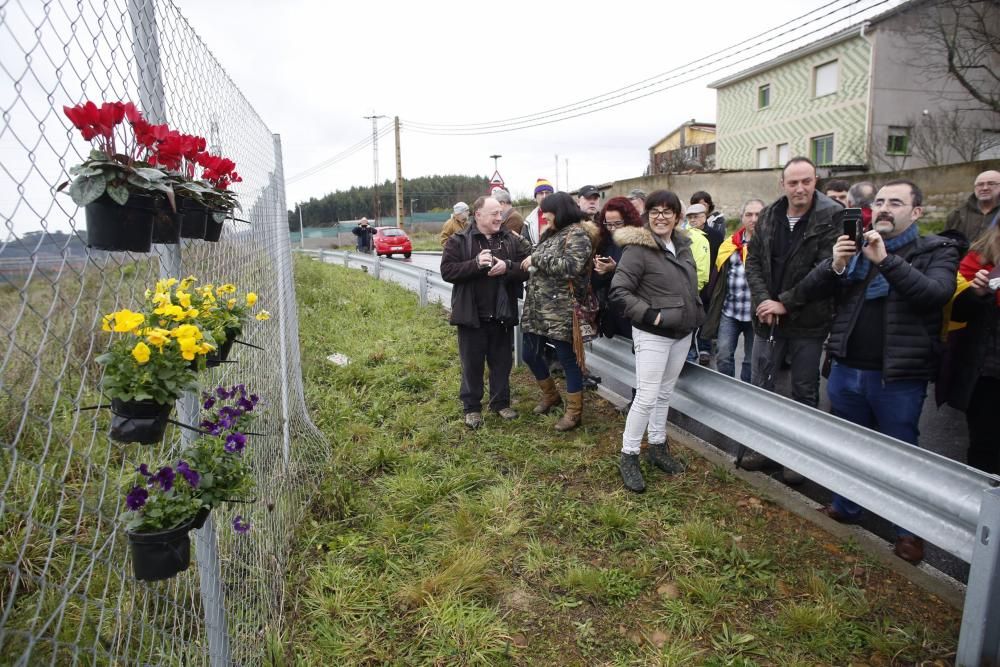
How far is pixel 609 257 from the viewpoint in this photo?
4527 mm

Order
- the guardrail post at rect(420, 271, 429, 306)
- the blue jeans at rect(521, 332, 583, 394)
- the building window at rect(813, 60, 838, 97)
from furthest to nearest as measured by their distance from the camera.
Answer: the building window at rect(813, 60, 838, 97) < the guardrail post at rect(420, 271, 429, 306) < the blue jeans at rect(521, 332, 583, 394)

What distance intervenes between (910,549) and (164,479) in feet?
10.1

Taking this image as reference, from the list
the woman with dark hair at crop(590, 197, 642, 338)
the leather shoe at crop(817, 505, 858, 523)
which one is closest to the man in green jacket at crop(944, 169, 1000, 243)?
the leather shoe at crop(817, 505, 858, 523)

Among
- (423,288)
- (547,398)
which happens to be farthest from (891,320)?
(423,288)

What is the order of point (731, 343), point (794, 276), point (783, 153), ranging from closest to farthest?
1. point (794, 276)
2. point (731, 343)
3. point (783, 153)

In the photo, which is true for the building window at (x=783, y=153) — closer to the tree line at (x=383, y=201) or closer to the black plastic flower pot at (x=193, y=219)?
the black plastic flower pot at (x=193, y=219)

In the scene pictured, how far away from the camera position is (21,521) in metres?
2.92

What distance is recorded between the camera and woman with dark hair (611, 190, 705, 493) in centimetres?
352

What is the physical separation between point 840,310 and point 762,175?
18.3m

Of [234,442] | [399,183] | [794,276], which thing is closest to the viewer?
[234,442]

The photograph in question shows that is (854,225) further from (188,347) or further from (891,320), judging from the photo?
(188,347)

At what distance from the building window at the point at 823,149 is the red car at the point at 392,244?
18043 mm

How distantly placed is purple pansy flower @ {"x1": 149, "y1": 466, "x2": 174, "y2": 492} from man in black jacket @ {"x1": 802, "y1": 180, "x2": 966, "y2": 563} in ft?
10.0

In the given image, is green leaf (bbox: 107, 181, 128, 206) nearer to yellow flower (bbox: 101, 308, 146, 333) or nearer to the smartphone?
yellow flower (bbox: 101, 308, 146, 333)
